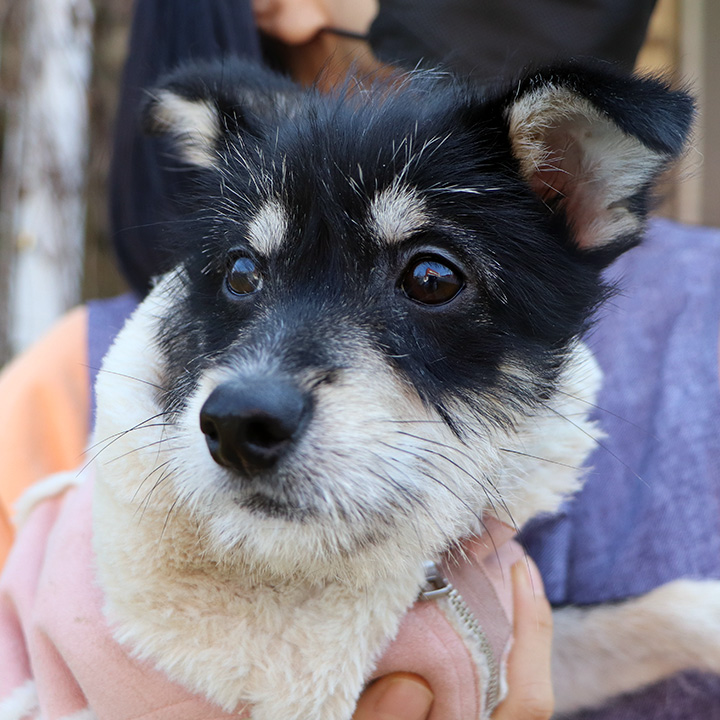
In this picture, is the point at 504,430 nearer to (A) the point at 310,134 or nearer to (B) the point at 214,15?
(A) the point at 310,134

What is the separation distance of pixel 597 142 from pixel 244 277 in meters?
0.88

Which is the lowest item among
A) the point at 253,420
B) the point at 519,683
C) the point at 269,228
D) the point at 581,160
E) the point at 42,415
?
the point at 519,683

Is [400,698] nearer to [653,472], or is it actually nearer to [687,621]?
[687,621]

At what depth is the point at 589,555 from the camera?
2182 millimetres

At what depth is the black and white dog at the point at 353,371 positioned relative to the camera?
1.43m

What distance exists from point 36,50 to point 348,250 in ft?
14.6

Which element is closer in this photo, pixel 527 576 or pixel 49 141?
pixel 527 576

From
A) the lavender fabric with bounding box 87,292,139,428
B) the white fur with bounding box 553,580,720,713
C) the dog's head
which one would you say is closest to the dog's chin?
the dog's head

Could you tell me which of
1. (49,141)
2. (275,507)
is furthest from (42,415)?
(49,141)

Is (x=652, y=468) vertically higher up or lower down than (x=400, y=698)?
higher up

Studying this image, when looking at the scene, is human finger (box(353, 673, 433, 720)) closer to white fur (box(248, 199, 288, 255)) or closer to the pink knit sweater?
the pink knit sweater

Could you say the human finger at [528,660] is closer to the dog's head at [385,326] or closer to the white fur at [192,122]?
the dog's head at [385,326]

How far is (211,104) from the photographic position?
6.41 feet

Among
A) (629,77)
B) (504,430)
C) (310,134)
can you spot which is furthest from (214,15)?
(504,430)
